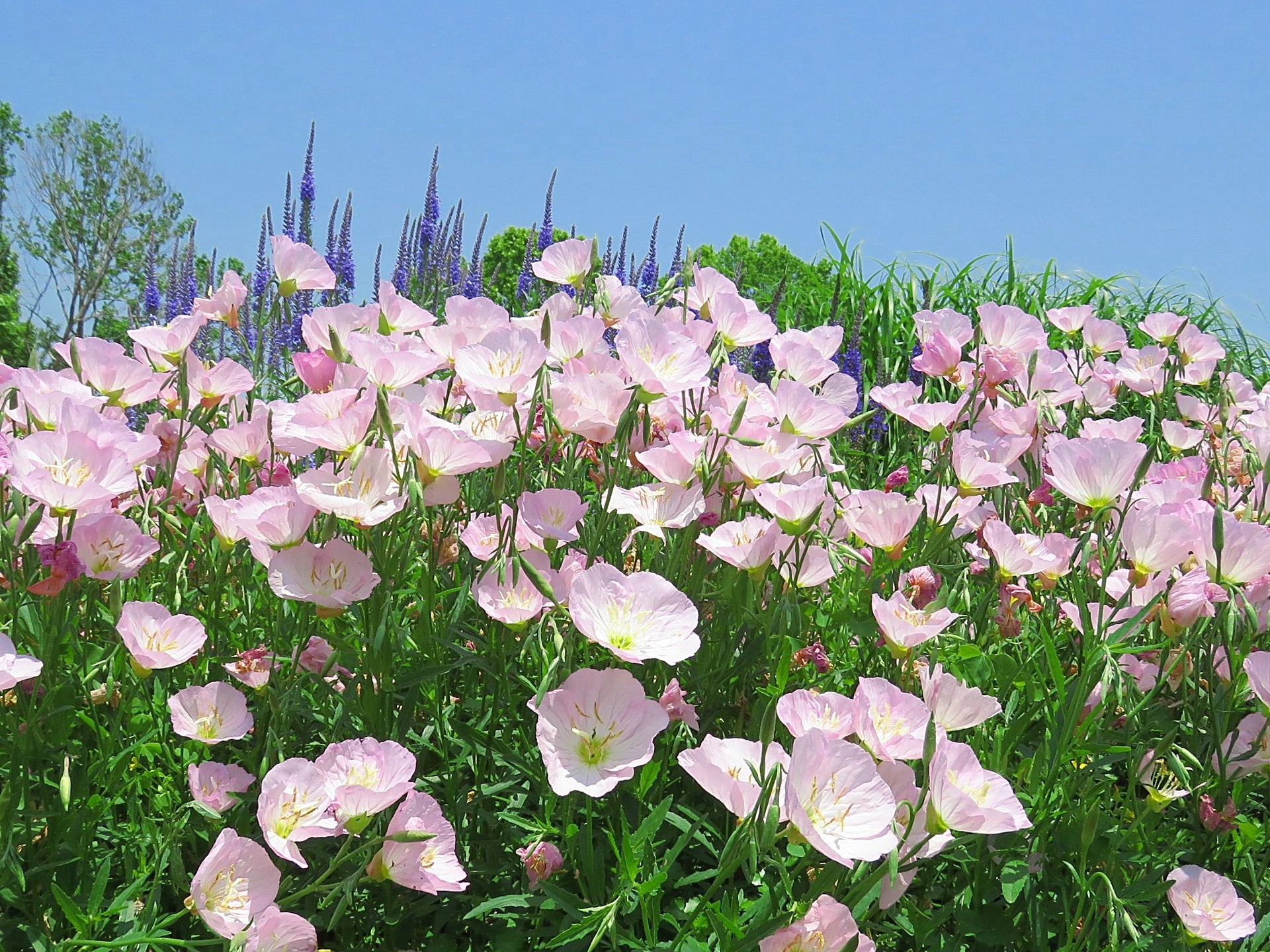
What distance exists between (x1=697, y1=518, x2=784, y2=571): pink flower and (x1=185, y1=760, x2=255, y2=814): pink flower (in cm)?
83

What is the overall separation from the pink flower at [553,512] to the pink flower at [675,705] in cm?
29

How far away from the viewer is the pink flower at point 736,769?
3.95 ft

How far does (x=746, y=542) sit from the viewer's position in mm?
1763

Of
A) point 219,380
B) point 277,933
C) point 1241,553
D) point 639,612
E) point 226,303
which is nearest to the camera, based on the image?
point 277,933

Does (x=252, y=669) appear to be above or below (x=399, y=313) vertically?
below

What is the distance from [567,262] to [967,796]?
5.34 ft

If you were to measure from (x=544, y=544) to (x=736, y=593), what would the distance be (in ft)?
1.20

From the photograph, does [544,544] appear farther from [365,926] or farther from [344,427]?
[365,926]

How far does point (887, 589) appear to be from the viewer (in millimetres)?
2102

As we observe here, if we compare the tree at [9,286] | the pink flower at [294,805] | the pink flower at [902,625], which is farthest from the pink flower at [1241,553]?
the tree at [9,286]

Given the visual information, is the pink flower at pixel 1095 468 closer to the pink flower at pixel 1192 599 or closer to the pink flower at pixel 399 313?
the pink flower at pixel 1192 599

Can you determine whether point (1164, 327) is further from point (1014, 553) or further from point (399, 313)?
point (399, 313)

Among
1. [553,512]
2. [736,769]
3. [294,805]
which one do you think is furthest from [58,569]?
[736,769]

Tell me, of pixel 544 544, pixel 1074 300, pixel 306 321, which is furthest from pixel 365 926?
pixel 1074 300
